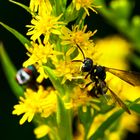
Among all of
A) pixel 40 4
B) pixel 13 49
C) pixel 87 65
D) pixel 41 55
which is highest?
pixel 40 4

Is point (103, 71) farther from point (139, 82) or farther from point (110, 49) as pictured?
point (110, 49)

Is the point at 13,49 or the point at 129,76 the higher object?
the point at 129,76

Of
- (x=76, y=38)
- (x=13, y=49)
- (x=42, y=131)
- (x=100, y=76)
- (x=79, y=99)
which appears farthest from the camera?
(x=13, y=49)

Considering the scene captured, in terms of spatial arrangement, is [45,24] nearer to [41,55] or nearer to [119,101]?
[41,55]

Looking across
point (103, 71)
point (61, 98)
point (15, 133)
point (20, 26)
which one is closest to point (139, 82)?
point (103, 71)

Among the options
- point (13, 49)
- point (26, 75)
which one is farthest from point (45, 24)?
point (13, 49)

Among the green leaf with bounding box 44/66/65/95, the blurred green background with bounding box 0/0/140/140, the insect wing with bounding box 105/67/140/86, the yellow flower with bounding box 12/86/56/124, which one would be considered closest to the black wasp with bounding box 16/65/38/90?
the yellow flower with bounding box 12/86/56/124

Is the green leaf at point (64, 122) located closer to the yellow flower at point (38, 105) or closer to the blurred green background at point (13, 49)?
the yellow flower at point (38, 105)
